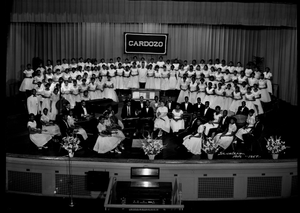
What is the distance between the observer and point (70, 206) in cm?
983

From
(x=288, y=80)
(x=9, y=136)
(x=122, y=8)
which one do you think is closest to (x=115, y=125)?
(x=9, y=136)

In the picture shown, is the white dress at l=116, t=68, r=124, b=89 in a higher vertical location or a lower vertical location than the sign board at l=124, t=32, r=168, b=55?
lower

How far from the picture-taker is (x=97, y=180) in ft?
32.9

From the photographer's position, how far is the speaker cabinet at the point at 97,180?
10.0 m

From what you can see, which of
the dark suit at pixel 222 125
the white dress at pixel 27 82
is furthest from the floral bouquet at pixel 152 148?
the white dress at pixel 27 82

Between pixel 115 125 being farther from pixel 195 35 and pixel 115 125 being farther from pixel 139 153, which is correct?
pixel 195 35

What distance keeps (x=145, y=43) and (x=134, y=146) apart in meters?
8.57

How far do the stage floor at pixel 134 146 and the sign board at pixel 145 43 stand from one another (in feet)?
20.1

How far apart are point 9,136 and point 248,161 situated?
701 centimetres

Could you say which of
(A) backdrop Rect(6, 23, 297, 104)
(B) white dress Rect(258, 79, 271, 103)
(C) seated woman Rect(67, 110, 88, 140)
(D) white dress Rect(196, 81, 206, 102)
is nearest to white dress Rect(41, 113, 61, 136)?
(C) seated woman Rect(67, 110, 88, 140)

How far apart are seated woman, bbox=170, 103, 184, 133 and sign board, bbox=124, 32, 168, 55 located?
6.74 metres

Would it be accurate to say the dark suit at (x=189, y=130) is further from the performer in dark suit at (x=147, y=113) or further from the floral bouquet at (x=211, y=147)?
the floral bouquet at (x=211, y=147)

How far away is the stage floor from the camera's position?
10859 mm

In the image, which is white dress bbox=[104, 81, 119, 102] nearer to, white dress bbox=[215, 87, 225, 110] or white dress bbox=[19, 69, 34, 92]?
white dress bbox=[19, 69, 34, 92]
